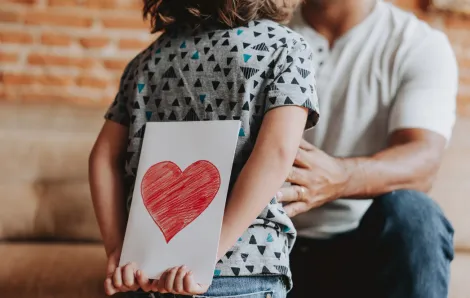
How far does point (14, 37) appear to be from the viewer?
2023mm

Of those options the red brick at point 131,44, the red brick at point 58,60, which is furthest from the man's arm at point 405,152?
the red brick at point 58,60

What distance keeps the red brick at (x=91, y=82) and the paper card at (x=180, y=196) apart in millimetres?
1300

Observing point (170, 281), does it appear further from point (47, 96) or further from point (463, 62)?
point (463, 62)

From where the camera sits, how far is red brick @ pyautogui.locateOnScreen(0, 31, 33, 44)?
2.02 meters

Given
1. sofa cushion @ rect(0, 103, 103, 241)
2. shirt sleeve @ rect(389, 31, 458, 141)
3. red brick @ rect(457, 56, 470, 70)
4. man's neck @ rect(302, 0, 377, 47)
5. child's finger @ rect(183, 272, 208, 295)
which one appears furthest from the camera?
red brick @ rect(457, 56, 470, 70)

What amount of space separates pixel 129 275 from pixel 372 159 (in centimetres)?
57

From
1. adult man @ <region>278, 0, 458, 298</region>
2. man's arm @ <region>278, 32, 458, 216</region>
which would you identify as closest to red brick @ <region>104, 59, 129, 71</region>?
adult man @ <region>278, 0, 458, 298</region>

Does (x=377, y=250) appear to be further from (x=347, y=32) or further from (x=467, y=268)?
(x=347, y=32)

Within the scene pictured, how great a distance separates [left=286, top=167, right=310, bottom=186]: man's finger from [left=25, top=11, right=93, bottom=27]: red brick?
1.27 metres

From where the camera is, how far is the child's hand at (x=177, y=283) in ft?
2.40

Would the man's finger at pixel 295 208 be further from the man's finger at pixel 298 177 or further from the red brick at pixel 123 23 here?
the red brick at pixel 123 23

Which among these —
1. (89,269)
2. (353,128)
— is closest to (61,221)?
(89,269)

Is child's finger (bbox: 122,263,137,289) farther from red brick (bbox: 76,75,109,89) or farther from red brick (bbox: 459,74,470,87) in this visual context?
red brick (bbox: 459,74,470,87)

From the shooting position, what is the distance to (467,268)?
136 cm
